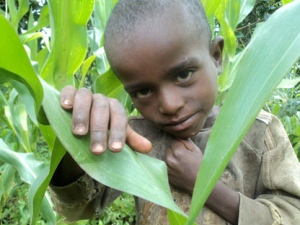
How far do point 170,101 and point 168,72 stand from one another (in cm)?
4

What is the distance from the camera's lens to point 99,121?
0.36 m

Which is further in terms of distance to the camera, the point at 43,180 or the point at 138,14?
the point at 138,14

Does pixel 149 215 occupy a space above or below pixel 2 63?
below

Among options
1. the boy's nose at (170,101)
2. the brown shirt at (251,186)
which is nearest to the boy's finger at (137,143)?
the boy's nose at (170,101)

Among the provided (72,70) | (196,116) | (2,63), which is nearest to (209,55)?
(196,116)

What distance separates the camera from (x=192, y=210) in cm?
24

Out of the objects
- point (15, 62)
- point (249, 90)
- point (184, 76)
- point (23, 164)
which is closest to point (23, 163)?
point (23, 164)

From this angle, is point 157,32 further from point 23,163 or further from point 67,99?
point 23,163

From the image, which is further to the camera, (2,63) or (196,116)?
(196,116)

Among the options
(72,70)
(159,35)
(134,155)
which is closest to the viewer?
(134,155)

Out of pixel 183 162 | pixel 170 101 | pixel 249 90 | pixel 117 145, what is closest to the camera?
pixel 249 90

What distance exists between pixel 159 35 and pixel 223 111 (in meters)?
0.31

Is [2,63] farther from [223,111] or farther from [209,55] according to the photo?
[209,55]

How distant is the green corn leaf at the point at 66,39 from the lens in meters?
0.62
